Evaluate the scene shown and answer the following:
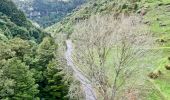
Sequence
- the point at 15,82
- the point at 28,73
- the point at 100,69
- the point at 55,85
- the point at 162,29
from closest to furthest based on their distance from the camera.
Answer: the point at 100,69
the point at 15,82
the point at 28,73
the point at 55,85
the point at 162,29

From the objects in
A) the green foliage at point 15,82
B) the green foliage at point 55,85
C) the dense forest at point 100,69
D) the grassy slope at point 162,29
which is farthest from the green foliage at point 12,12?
the green foliage at point 15,82

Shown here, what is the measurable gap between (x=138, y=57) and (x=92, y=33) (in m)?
5.75

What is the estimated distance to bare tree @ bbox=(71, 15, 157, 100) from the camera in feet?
131

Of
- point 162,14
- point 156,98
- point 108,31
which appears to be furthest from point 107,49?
point 162,14

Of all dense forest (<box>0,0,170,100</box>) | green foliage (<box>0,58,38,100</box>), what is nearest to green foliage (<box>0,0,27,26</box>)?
dense forest (<box>0,0,170,100</box>)

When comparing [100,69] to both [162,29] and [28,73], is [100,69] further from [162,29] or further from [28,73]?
[162,29]

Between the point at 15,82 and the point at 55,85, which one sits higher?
the point at 15,82

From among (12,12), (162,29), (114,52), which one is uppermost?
(12,12)

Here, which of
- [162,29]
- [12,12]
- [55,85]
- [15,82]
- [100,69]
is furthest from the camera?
[12,12]

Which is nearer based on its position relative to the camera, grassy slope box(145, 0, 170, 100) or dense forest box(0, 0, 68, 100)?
dense forest box(0, 0, 68, 100)

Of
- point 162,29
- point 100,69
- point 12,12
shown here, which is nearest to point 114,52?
point 100,69

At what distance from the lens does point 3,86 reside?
40.5 meters

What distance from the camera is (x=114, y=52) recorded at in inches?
1667

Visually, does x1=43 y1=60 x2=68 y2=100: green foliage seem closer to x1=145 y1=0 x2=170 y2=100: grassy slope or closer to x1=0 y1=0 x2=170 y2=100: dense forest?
x1=0 y1=0 x2=170 y2=100: dense forest
